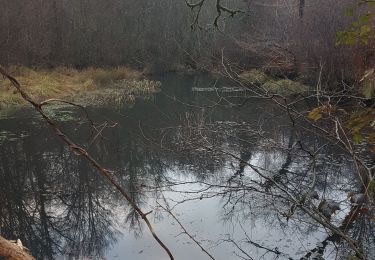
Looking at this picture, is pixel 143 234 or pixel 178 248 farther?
pixel 143 234

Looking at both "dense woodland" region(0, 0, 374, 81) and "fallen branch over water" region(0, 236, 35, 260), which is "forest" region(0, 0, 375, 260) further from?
"dense woodland" region(0, 0, 374, 81)

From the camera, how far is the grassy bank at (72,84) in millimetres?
16922

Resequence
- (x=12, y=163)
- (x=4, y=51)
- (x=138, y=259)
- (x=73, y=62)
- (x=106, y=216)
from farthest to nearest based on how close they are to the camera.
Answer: (x=73, y=62) → (x=4, y=51) → (x=12, y=163) → (x=106, y=216) → (x=138, y=259)

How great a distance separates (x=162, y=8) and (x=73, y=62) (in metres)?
7.77

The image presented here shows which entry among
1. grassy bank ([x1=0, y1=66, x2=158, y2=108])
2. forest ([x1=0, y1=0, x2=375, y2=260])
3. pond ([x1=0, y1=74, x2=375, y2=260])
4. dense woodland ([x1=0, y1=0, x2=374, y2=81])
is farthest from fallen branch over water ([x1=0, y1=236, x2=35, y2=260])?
grassy bank ([x1=0, y1=66, x2=158, y2=108])

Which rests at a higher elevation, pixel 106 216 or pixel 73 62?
pixel 73 62

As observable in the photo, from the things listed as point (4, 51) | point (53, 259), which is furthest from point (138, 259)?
point (4, 51)

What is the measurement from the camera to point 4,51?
19.3m

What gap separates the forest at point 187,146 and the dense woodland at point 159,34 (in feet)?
0.36

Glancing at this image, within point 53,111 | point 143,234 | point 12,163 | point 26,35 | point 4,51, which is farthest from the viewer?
point 26,35

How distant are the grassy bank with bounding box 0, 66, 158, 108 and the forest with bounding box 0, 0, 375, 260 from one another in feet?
0.28

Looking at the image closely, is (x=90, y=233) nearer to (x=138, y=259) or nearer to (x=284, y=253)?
(x=138, y=259)

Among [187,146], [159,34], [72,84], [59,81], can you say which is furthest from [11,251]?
[159,34]

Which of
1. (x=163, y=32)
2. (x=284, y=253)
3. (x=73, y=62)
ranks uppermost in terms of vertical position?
(x=163, y=32)
